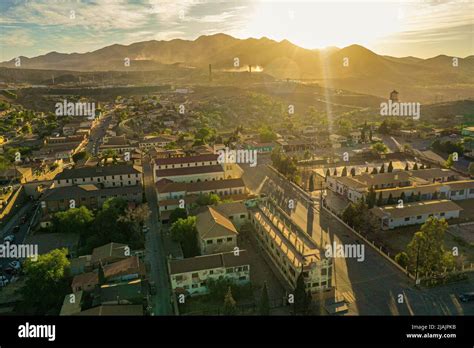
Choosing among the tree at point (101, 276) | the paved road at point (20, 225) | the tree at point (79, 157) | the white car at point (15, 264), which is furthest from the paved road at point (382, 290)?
the tree at point (79, 157)

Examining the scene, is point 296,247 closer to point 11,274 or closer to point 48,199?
point 11,274

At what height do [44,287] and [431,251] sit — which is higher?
[431,251]

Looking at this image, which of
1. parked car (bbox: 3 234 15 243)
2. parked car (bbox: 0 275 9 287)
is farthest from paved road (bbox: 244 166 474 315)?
parked car (bbox: 3 234 15 243)

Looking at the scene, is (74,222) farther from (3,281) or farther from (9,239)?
(3,281)

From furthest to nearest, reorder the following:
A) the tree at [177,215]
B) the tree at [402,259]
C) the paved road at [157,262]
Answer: the tree at [177,215], the tree at [402,259], the paved road at [157,262]

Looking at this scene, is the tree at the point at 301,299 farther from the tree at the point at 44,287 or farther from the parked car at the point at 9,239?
the parked car at the point at 9,239

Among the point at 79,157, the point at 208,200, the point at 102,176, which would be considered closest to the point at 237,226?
the point at 208,200
